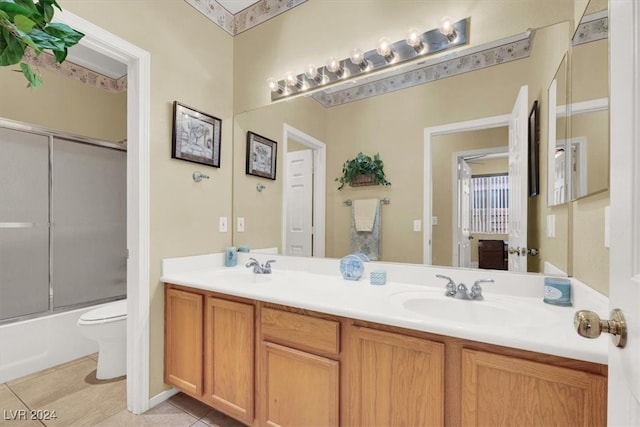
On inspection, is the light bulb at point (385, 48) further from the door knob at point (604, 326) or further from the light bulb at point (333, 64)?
the door knob at point (604, 326)

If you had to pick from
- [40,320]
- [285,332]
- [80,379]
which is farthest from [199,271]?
[40,320]

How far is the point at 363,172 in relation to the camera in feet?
5.84

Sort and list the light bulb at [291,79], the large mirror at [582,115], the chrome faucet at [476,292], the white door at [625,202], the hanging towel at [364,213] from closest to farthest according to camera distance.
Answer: the white door at [625,202] < the large mirror at [582,115] < the chrome faucet at [476,292] < the hanging towel at [364,213] < the light bulb at [291,79]

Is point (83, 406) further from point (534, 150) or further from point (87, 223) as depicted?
point (534, 150)

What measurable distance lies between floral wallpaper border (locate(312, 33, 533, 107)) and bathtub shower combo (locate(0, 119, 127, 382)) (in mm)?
2147

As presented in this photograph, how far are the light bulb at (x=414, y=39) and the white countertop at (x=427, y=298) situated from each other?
1171 mm

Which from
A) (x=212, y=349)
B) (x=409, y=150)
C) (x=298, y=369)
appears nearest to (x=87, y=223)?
(x=212, y=349)

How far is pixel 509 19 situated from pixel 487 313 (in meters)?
1.32

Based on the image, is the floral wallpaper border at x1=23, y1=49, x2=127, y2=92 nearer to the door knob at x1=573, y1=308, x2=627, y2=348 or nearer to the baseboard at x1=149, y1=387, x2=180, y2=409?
the baseboard at x1=149, y1=387, x2=180, y2=409

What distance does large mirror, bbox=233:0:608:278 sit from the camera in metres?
1.35

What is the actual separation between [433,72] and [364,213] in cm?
85

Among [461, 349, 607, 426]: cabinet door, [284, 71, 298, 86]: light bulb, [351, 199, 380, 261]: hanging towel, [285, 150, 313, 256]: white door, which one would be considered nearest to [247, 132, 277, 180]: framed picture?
[285, 150, 313, 256]: white door

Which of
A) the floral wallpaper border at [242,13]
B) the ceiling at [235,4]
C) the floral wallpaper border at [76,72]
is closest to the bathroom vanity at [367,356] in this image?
the floral wallpaper border at [242,13]

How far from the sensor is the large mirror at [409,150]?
1.35m
